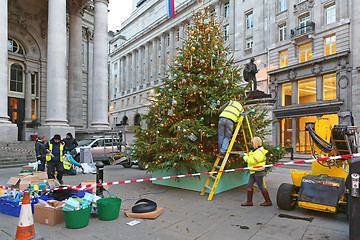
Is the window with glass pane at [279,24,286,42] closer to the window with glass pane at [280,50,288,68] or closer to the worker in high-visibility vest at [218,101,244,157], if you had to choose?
the window with glass pane at [280,50,288,68]

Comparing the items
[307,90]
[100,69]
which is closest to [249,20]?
[307,90]

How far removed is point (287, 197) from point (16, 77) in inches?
995

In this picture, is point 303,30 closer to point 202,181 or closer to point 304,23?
point 304,23

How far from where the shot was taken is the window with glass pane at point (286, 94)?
27706 millimetres

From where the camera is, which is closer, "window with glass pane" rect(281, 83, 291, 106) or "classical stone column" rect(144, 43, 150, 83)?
"window with glass pane" rect(281, 83, 291, 106)

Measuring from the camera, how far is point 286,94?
28.0 metres

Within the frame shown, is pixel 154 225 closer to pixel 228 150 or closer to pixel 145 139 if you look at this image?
pixel 228 150

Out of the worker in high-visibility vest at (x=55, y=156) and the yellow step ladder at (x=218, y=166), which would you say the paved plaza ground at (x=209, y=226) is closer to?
the yellow step ladder at (x=218, y=166)

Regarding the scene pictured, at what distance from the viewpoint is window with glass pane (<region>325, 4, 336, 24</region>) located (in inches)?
949

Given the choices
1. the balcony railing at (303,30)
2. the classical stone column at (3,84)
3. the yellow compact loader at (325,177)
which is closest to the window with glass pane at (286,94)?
the balcony railing at (303,30)

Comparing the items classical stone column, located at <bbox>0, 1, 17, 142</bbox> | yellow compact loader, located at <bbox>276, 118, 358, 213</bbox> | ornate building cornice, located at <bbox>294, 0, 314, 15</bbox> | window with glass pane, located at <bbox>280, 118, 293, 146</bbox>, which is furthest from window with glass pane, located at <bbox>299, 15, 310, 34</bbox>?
classical stone column, located at <bbox>0, 1, 17, 142</bbox>

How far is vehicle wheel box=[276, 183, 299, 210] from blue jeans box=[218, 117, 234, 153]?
1596 millimetres

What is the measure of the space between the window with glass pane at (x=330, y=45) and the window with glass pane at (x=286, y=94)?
15.7ft

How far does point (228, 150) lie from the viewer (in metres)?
6.21
